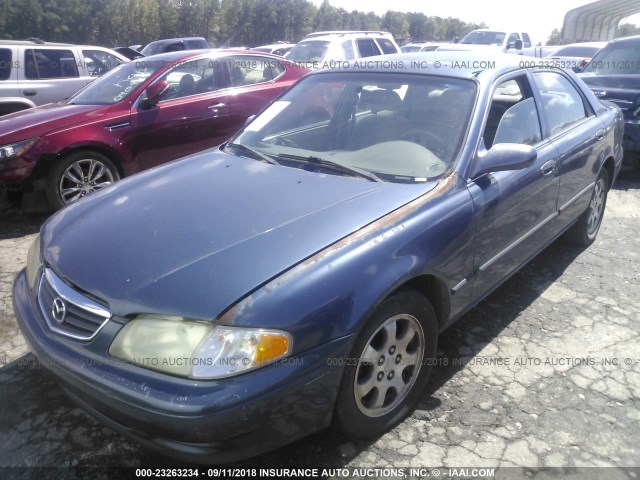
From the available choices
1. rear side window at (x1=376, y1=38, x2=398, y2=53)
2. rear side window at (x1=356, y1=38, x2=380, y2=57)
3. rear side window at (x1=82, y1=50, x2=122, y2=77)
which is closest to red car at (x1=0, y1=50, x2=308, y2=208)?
rear side window at (x1=82, y1=50, x2=122, y2=77)

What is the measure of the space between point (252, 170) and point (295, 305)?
1228 mm

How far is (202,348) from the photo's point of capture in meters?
1.83

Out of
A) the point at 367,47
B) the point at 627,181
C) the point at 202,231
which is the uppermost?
the point at 367,47

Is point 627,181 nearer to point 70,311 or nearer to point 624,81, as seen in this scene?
point 624,81

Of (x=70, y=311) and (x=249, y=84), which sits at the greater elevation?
(x=249, y=84)

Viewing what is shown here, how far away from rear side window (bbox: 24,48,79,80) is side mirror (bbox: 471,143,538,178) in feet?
26.1

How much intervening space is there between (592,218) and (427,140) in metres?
2.36

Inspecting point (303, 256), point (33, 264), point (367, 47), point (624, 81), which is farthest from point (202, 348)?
point (367, 47)

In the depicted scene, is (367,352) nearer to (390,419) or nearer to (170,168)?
(390,419)

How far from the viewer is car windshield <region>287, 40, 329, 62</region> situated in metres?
10.7

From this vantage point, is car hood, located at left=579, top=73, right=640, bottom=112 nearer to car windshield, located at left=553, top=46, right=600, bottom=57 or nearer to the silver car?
the silver car

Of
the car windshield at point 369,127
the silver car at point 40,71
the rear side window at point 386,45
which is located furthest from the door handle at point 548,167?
the rear side window at point 386,45

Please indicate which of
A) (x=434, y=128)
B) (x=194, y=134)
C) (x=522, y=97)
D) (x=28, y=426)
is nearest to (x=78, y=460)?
(x=28, y=426)

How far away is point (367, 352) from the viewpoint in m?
2.21
